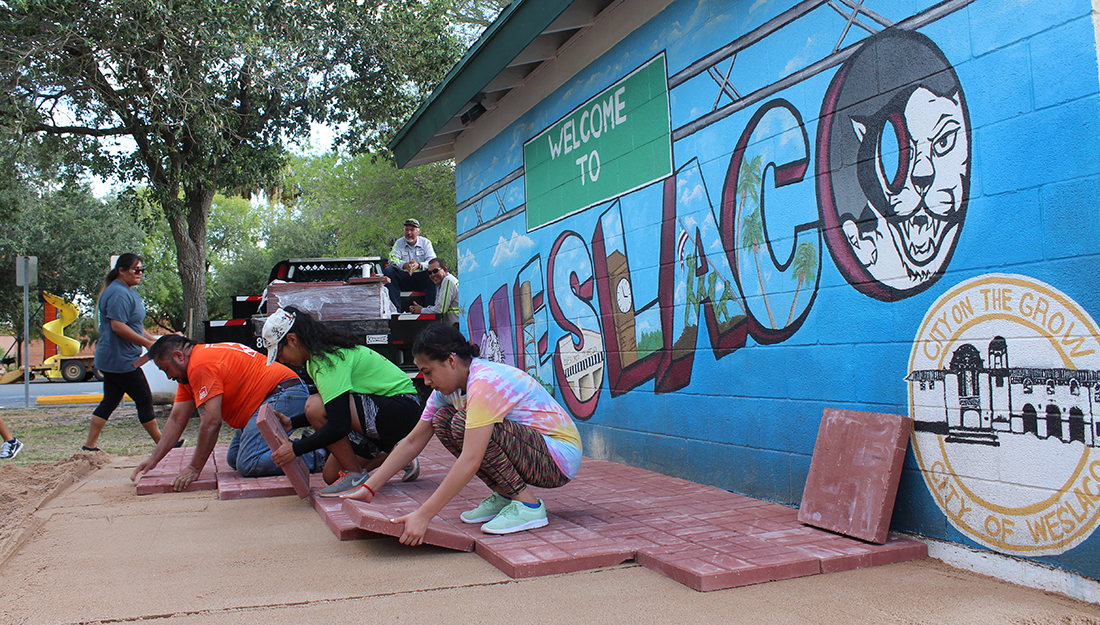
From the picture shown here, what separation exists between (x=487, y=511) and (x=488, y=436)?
0.66 metres

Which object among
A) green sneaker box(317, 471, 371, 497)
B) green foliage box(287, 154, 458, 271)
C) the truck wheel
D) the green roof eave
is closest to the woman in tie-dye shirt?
green sneaker box(317, 471, 371, 497)

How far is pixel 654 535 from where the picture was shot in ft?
11.5

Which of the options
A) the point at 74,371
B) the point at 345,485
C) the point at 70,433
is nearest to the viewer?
the point at 345,485

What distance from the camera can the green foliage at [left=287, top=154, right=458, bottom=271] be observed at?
74.4ft

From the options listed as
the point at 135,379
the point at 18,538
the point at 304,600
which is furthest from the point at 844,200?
the point at 135,379

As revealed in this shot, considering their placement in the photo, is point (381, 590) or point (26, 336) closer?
point (381, 590)

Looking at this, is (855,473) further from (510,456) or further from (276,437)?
(276,437)

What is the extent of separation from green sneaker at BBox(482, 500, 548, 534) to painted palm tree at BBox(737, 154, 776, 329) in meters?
1.55

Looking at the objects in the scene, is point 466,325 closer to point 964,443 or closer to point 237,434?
point 237,434

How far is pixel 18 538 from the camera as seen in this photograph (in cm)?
385

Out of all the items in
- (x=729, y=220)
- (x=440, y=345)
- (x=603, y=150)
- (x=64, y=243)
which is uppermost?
(x=64, y=243)

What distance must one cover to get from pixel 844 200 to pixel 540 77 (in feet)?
12.5

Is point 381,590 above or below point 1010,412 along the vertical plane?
below

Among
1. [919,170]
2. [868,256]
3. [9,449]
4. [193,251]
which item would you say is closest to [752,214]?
[868,256]
